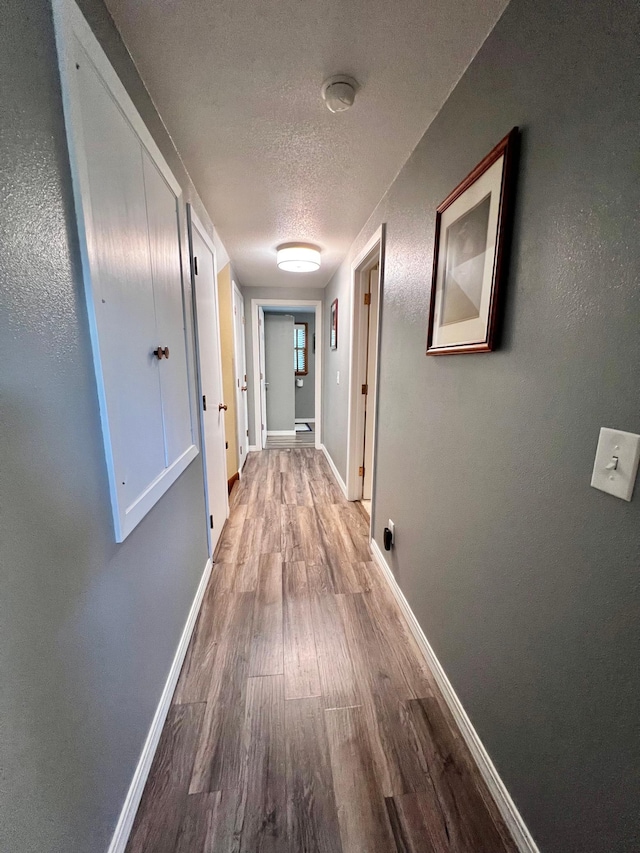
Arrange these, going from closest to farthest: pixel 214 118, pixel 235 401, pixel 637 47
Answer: pixel 637 47 → pixel 214 118 → pixel 235 401

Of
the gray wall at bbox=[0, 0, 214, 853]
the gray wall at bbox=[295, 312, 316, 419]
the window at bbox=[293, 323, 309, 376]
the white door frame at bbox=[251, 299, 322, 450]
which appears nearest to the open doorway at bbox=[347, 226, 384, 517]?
the white door frame at bbox=[251, 299, 322, 450]

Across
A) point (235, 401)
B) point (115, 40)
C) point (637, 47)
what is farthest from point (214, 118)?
point (235, 401)

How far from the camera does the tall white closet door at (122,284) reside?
31.0 inches

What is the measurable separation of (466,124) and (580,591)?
4.69 ft

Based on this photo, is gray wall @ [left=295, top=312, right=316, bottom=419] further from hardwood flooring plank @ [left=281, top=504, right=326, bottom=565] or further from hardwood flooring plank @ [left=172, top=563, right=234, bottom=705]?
hardwood flooring plank @ [left=172, top=563, right=234, bottom=705]

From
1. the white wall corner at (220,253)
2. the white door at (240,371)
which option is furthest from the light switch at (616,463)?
the white door at (240,371)

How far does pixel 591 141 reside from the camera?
66 centimetres

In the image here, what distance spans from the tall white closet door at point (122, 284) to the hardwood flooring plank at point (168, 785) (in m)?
0.89

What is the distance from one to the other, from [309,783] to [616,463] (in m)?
1.26

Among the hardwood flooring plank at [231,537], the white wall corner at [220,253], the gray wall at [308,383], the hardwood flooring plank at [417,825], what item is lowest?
the hardwood flooring plank at [417,825]

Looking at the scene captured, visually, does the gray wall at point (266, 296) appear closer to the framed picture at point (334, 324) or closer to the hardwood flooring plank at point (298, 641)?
the framed picture at point (334, 324)

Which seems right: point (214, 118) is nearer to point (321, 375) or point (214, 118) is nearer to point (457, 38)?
point (457, 38)

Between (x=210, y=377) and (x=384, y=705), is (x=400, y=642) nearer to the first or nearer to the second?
(x=384, y=705)

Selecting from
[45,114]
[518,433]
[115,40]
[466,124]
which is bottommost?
[518,433]
